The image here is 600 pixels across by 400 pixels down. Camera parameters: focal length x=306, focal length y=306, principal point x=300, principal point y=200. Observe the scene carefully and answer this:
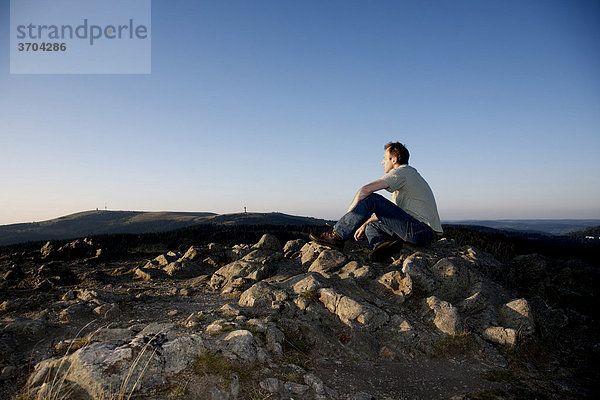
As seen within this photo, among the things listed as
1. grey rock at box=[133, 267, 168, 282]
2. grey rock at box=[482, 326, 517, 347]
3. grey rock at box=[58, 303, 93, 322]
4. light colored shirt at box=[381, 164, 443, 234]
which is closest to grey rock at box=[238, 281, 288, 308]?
grey rock at box=[58, 303, 93, 322]

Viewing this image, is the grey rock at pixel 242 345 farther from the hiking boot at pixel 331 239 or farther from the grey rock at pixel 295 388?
the hiking boot at pixel 331 239

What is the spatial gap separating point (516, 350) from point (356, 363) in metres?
3.18

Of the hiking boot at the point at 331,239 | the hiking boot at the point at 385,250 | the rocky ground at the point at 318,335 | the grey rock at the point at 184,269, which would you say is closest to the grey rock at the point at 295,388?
the rocky ground at the point at 318,335

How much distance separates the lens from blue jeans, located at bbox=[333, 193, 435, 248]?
7672mm

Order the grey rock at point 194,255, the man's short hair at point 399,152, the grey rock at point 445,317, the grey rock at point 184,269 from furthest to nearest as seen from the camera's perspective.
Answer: the grey rock at point 194,255 < the grey rock at point 184,269 < the man's short hair at point 399,152 < the grey rock at point 445,317

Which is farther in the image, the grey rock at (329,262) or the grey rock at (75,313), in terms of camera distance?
the grey rock at (329,262)

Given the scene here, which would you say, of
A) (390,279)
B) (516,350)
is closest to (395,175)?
(390,279)

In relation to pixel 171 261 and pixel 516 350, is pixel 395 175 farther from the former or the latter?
pixel 171 261

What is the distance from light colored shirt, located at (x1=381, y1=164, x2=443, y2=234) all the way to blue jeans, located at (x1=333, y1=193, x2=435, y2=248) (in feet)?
0.70

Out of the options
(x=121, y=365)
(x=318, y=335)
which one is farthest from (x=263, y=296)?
(x=121, y=365)

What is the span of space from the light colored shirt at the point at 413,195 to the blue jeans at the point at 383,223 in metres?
0.21

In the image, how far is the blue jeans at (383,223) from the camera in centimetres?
767

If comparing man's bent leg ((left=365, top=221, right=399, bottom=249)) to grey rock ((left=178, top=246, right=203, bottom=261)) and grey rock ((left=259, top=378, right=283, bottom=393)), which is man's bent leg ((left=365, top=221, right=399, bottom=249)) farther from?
grey rock ((left=178, top=246, right=203, bottom=261))

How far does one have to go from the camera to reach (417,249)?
359 inches
